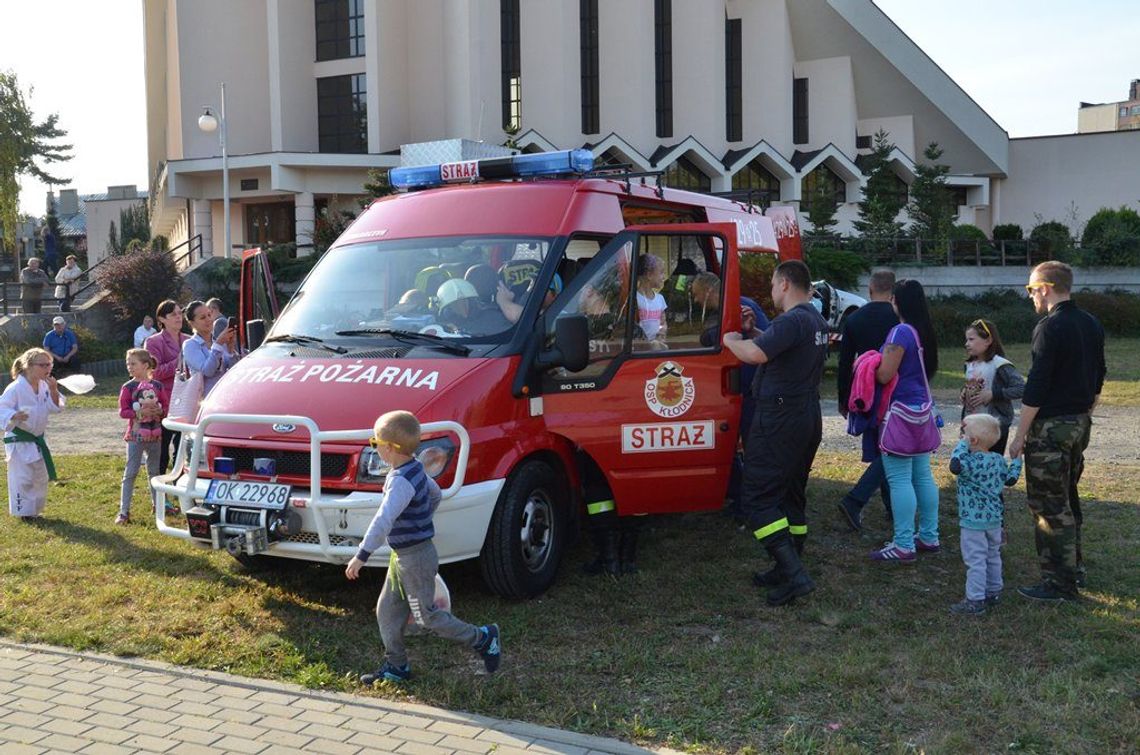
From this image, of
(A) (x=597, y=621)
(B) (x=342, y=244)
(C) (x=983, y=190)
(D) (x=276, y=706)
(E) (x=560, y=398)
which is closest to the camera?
(D) (x=276, y=706)

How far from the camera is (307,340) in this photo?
6555 mm

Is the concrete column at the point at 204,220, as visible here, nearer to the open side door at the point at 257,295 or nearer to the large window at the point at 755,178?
the large window at the point at 755,178

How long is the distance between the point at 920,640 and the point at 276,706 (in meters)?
3.21

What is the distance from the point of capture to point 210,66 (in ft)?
126

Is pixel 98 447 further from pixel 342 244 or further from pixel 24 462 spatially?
pixel 342 244

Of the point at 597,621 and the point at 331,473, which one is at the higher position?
the point at 331,473

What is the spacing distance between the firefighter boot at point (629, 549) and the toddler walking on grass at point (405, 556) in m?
1.92

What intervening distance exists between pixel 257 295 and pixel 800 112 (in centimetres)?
4397

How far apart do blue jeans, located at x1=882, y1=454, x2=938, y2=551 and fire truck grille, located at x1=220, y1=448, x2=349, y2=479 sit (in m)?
3.60

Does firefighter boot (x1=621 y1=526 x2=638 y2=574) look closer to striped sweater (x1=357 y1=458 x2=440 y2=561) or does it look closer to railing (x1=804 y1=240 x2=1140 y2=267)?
striped sweater (x1=357 y1=458 x2=440 y2=561)

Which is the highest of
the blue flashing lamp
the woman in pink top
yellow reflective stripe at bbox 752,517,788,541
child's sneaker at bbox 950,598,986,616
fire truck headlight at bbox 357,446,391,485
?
the blue flashing lamp

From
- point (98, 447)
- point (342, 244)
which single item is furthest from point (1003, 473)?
point (98, 447)

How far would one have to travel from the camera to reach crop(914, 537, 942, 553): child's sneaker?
23.7 feet

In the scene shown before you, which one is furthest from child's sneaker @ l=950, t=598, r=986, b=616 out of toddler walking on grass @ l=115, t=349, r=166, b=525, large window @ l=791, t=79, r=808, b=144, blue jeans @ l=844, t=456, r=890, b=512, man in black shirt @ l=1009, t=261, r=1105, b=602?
large window @ l=791, t=79, r=808, b=144
